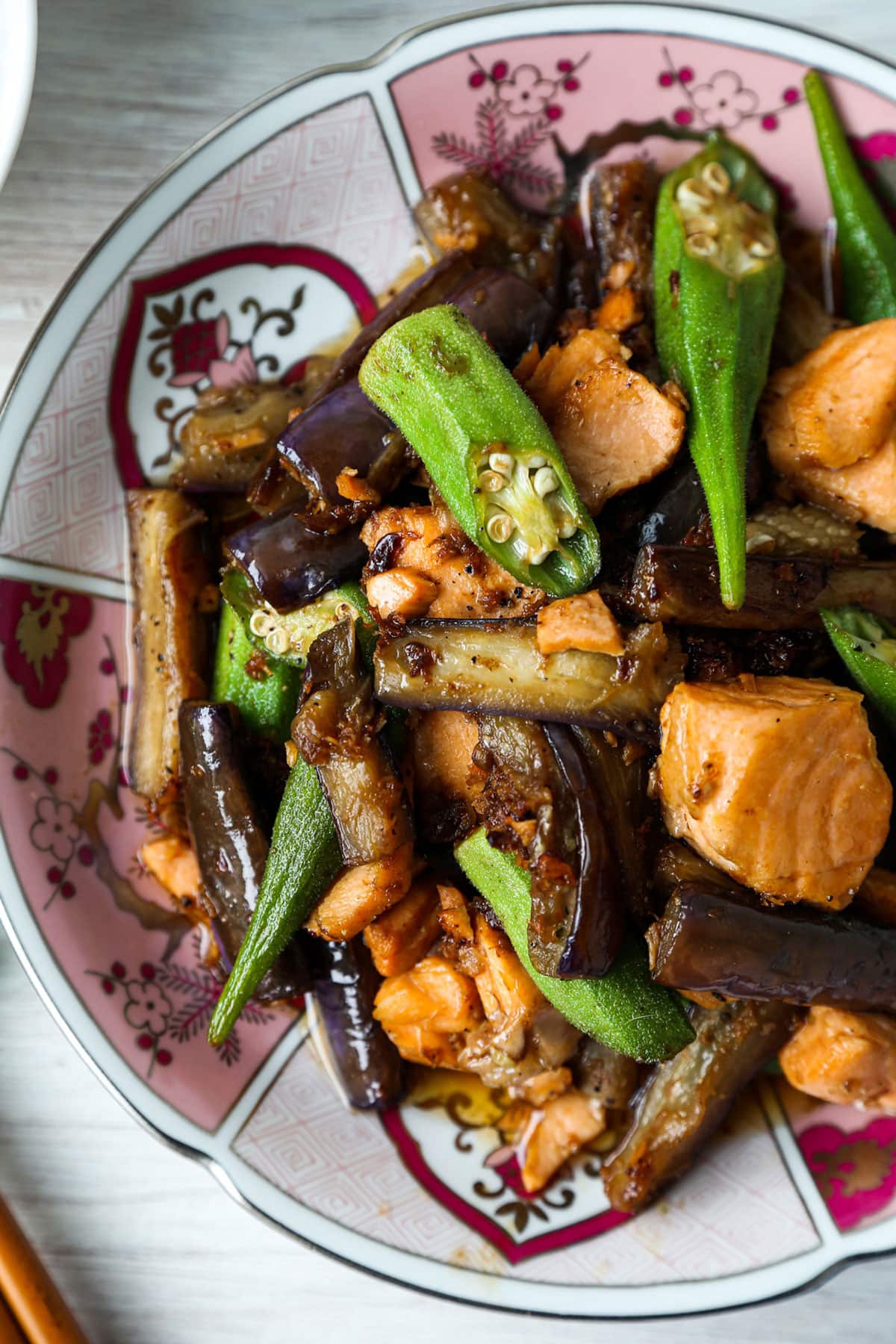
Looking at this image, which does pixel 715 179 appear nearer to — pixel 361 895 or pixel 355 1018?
pixel 361 895

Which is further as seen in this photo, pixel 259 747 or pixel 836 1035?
pixel 259 747

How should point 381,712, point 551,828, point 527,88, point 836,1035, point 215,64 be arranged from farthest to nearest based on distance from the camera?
point 215,64 < point 527,88 < point 836,1035 < point 381,712 < point 551,828

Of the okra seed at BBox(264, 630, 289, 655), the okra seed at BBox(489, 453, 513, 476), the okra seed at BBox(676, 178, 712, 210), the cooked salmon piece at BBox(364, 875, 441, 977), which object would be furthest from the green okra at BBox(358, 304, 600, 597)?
the cooked salmon piece at BBox(364, 875, 441, 977)

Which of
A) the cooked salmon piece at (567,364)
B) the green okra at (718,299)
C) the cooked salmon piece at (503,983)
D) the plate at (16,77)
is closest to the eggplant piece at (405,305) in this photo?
the cooked salmon piece at (567,364)

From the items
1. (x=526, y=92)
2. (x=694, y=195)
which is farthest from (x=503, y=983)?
(x=526, y=92)

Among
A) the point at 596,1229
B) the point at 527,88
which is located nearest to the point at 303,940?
the point at 596,1229

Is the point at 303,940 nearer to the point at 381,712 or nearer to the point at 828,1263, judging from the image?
the point at 381,712

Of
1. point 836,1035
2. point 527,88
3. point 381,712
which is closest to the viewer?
point 381,712

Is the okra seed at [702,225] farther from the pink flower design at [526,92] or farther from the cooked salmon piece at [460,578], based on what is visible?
the cooked salmon piece at [460,578]

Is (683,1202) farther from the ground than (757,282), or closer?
closer
